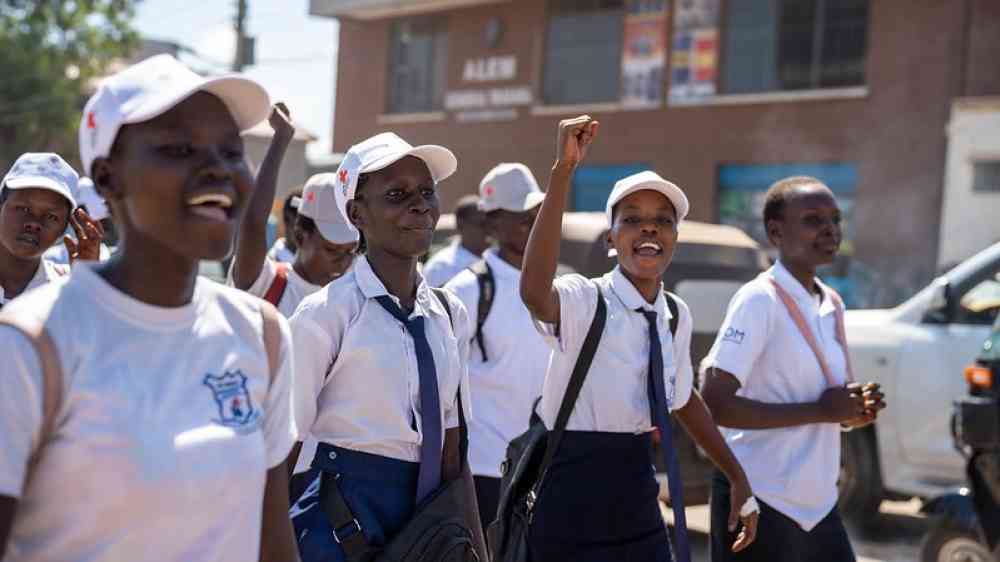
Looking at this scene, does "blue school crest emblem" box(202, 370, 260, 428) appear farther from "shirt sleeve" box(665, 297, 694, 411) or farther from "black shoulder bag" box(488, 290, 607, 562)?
"shirt sleeve" box(665, 297, 694, 411)

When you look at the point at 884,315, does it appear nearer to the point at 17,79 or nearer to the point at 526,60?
the point at 526,60

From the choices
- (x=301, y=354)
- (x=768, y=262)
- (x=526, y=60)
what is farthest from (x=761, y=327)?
(x=526, y=60)

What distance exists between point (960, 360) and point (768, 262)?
135 centimetres

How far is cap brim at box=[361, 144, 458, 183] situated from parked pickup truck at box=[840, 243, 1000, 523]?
18.3 feet

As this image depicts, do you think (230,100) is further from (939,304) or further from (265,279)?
(939,304)

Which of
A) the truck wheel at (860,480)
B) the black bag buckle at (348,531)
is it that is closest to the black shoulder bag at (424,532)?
the black bag buckle at (348,531)

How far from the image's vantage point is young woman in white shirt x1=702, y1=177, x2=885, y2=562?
4.50 m

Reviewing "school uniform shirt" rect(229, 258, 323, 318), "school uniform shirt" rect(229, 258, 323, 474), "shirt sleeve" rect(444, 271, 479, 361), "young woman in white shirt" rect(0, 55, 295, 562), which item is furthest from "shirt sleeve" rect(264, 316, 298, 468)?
"shirt sleeve" rect(444, 271, 479, 361)

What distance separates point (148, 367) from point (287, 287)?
2.87 m

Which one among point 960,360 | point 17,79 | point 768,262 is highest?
point 17,79

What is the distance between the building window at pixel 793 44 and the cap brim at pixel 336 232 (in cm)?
2022

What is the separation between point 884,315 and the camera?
928 cm

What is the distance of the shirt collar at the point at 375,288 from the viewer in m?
3.53

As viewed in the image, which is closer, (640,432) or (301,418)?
(301,418)
